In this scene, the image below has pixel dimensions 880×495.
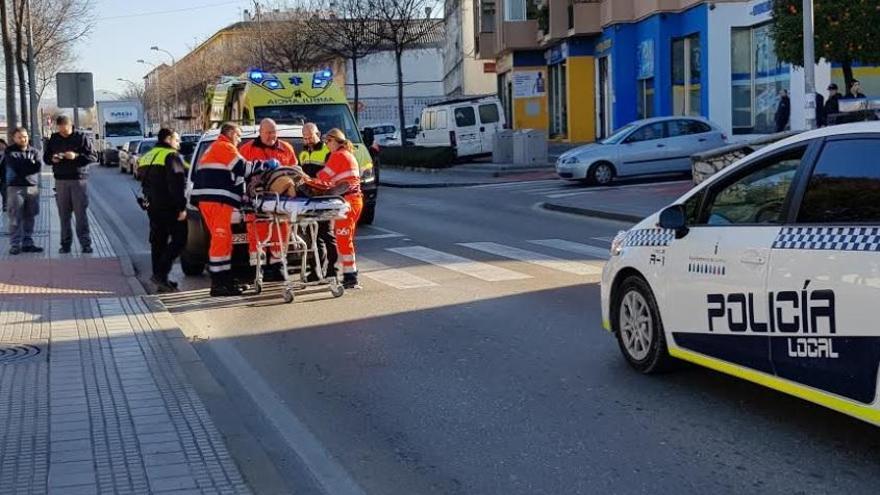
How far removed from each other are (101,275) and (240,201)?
2774 millimetres

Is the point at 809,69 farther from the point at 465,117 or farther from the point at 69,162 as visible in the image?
the point at 465,117

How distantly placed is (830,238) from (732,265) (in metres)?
0.82

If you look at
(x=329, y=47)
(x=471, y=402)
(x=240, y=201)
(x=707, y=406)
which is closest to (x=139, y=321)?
(x=240, y=201)

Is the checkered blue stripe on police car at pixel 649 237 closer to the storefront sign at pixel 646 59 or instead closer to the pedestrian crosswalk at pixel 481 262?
the pedestrian crosswalk at pixel 481 262

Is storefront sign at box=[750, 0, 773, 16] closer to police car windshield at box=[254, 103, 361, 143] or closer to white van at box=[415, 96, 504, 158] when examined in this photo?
white van at box=[415, 96, 504, 158]

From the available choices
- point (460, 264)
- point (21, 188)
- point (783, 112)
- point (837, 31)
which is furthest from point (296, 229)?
point (783, 112)

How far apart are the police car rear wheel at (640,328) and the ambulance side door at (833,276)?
1.33m

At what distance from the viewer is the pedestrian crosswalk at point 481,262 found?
12.5 meters

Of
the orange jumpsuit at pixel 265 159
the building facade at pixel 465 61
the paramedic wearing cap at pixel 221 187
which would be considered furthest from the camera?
the building facade at pixel 465 61

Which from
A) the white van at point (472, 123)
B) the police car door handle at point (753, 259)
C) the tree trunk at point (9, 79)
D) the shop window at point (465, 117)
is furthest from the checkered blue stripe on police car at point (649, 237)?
the shop window at point (465, 117)

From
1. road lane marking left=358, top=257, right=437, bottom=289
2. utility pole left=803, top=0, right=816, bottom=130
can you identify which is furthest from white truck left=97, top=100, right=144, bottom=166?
road lane marking left=358, top=257, right=437, bottom=289

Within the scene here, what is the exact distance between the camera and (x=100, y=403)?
6816mm

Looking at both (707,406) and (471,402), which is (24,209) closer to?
(471,402)

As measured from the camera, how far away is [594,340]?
8.80m
